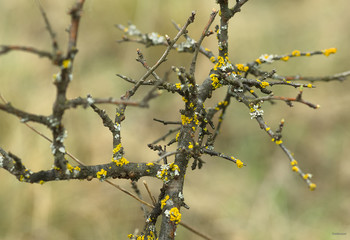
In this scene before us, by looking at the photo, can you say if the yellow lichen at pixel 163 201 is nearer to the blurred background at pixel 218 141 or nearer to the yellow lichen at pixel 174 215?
the yellow lichen at pixel 174 215

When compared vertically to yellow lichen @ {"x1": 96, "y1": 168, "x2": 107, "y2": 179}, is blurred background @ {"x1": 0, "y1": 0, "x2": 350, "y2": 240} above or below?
above

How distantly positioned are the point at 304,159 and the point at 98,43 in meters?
3.06

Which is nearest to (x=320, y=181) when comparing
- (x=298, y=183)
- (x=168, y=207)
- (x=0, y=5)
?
(x=298, y=183)

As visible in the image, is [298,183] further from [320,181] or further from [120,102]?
[120,102]

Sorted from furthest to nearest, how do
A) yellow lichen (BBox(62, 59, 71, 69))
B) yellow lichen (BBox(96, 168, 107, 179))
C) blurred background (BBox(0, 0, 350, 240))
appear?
blurred background (BBox(0, 0, 350, 240)) < yellow lichen (BBox(96, 168, 107, 179)) < yellow lichen (BBox(62, 59, 71, 69))

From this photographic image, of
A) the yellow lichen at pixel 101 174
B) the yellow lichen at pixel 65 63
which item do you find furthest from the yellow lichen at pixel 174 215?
the yellow lichen at pixel 65 63

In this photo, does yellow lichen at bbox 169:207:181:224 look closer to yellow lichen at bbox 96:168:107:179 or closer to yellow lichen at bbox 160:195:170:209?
yellow lichen at bbox 160:195:170:209

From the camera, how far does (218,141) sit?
409 centimetres

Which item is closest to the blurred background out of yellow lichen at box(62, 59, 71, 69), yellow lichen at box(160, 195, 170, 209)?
yellow lichen at box(160, 195, 170, 209)

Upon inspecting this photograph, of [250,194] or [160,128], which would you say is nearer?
[250,194]

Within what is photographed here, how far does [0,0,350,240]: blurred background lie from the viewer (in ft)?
10.5

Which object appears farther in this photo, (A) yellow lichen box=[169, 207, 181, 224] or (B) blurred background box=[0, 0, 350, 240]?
(B) blurred background box=[0, 0, 350, 240]

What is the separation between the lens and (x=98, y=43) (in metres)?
4.83

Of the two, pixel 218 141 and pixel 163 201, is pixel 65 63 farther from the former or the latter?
pixel 218 141
